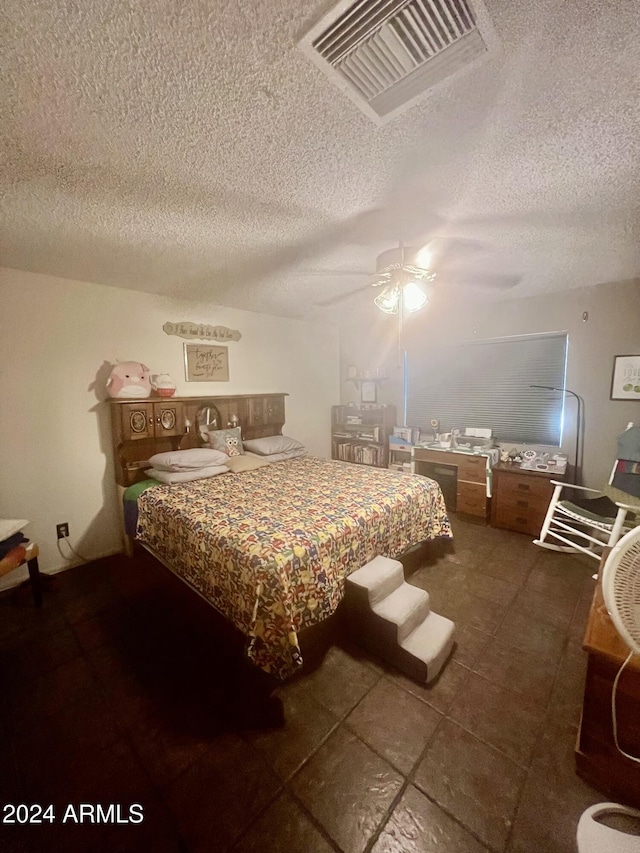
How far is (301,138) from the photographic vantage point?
4.17 ft

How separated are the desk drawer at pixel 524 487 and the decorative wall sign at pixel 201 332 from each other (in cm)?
332

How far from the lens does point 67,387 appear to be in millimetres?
2777

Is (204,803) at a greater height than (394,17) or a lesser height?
lesser

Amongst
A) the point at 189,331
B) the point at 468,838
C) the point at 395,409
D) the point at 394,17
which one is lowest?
the point at 468,838

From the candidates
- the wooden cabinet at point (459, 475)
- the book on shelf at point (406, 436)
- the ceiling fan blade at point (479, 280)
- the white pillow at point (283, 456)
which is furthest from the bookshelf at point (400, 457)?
the ceiling fan blade at point (479, 280)

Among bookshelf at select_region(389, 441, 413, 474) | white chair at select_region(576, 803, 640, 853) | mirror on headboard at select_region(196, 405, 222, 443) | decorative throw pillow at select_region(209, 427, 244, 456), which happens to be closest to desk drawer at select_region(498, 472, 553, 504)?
bookshelf at select_region(389, 441, 413, 474)

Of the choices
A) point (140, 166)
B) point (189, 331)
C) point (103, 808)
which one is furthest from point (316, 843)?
point (189, 331)

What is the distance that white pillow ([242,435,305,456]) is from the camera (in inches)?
145

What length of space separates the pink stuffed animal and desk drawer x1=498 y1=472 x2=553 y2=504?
3616 mm

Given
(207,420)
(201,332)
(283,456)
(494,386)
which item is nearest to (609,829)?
(283,456)

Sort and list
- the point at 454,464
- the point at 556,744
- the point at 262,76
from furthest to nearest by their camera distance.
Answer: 1. the point at 454,464
2. the point at 556,744
3. the point at 262,76

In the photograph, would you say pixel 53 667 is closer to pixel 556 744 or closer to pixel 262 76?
pixel 556 744

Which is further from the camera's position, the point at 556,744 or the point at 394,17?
the point at 556,744

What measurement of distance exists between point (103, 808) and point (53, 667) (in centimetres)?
93
